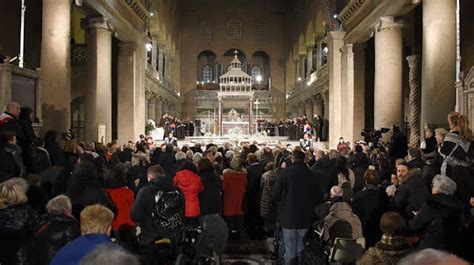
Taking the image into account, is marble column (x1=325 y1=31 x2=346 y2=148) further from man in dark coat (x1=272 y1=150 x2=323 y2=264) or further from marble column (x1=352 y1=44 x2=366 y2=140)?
man in dark coat (x1=272 y1=150 x2=323 y2=264)

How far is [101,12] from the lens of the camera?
19.7 meters

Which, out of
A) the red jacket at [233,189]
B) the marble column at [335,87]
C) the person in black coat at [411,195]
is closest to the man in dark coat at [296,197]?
the person in black coat at [411,195]

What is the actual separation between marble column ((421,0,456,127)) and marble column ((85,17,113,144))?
12.1 m

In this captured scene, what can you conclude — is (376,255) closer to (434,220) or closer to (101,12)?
(434,220)

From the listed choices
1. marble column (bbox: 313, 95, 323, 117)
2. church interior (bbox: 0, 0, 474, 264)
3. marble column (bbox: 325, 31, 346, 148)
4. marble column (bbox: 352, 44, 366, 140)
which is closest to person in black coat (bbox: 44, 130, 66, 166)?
church interior (bbox: 0, 0, 474, 264)

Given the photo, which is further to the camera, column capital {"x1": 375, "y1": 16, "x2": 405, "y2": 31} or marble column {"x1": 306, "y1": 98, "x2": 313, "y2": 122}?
marble column {"x1": 306, "y1": 98, "x2": 313, "y2": 122}

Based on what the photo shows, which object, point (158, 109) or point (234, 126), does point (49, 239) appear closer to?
point (234, 126)

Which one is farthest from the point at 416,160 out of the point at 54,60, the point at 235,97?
the point at 235,97

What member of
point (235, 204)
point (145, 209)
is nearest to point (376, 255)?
point (145, 209)

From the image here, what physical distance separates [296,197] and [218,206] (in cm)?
148

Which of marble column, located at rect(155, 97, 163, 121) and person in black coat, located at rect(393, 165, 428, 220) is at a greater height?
marble column, located at rect(155, 97, 163, 121)

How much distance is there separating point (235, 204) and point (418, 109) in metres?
13.0

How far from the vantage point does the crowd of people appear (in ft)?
14.8

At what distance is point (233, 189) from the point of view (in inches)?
396
